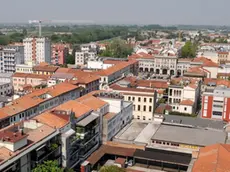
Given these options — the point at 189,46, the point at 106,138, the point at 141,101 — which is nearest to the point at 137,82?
the point at 141,101

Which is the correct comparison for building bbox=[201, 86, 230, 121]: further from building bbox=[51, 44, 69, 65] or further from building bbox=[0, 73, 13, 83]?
building bbox=[51, 44, 69, 65]

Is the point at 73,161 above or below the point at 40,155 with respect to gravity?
below

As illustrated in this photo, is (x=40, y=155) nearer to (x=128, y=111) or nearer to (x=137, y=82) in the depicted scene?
(x=128, y=111)

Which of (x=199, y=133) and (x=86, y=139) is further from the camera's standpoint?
(x=199, y=133)

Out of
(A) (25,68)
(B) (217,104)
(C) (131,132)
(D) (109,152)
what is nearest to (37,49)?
(A) (25,68)

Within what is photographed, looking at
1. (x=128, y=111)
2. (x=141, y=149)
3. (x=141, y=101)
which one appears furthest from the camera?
(x=141, y=101)

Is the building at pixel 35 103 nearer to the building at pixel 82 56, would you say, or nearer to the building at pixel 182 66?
the building at pixel 182 66

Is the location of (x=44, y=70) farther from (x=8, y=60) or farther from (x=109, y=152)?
(x=109, y=152)
